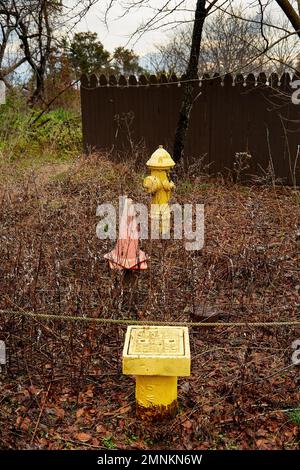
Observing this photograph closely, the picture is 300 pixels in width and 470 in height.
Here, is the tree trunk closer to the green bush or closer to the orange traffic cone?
the green bush

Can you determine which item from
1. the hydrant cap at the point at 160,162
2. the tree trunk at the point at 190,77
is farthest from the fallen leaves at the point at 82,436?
the tree trunk at the point at 190,77

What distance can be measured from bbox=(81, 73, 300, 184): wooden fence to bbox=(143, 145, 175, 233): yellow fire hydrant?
2.54m

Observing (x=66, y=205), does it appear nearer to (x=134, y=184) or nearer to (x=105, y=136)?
(x=134, y=184)

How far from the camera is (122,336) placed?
12.0ft

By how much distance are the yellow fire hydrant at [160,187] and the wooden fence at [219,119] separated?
2545mm

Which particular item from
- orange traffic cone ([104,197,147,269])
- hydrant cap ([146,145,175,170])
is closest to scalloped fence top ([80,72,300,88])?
hydrant cap ([146,145,175,170])

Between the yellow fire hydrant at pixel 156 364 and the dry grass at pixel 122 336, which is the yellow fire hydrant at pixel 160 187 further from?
the yellow fire hydrant at pixel 156 364

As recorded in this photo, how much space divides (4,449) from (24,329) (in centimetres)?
115

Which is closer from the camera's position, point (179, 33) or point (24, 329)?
point (24, 329)

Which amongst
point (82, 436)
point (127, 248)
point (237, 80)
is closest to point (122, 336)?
point (127, 248)

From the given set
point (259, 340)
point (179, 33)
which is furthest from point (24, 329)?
point (179, 33)

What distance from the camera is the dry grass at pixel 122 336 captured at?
9.09ft

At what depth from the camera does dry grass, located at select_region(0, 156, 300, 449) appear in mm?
2771
